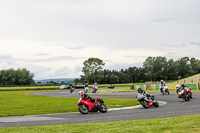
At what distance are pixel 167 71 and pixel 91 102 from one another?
131532mm

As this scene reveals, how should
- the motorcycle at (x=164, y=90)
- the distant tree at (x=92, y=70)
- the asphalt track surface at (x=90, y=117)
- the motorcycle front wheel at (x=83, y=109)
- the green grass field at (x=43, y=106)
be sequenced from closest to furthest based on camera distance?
1. the asphalt track surface at (x=90, y=117)
2. the motorcycle front wheel at (x=83, y=109)
3. the green grass field at (x=43, y=106)
4. the motorcycle at (x=164, y=90)
5. the distant tree at (x=92, y=70)

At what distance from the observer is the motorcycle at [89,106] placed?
56.1 ft

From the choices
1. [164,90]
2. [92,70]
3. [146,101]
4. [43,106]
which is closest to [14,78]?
[92,70]

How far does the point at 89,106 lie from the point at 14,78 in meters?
139

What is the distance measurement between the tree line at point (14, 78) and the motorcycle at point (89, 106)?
136 metres

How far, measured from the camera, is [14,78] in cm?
14888

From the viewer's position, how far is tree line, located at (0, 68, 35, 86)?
149m

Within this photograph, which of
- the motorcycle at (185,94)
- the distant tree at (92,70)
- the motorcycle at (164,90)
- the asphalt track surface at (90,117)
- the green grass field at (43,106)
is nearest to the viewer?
the asphalt track surface at (90,117)

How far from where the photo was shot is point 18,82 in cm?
15112

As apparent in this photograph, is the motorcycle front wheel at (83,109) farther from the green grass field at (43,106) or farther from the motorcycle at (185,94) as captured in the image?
the motorcycle at (185,94)

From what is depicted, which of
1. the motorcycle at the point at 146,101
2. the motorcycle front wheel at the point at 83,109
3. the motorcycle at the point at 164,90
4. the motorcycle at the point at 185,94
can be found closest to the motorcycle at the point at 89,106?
the motorcycle front wheel at the point at 83,109

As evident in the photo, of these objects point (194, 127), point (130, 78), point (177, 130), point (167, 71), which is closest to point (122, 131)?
point (177, 130)

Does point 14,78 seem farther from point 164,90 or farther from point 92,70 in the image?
point 164,90

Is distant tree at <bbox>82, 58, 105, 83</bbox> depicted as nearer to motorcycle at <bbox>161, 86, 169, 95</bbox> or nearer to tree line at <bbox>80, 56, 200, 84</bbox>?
tree line at <bbox>80, 56, 200, 84</bbox>
